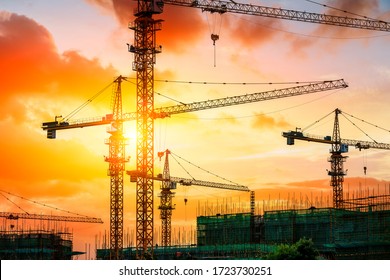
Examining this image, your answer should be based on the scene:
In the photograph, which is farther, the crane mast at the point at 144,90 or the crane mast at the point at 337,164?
the crane mast at the point at 337,164

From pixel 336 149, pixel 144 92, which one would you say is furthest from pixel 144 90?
pixel 336 149

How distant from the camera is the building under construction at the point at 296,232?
4075 inches

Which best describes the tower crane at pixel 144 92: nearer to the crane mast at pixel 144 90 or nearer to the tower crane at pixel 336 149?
the crane mast at pixel 144 90

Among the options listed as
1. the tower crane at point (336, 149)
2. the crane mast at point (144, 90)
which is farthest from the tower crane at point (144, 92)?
the tower crane at point (336, 149)

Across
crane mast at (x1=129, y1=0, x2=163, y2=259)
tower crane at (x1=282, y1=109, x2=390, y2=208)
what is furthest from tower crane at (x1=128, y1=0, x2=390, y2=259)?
tower crane at (x1=282, y1=109, x2=390, y2=208)

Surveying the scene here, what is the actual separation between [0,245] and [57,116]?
105 ft

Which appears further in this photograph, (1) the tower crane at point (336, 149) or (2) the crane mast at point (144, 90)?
(1) the tower crane at point (336, 149)

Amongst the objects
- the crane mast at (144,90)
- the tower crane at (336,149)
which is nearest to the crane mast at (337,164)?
the tower crane at (336,149)

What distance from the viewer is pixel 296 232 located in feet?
402

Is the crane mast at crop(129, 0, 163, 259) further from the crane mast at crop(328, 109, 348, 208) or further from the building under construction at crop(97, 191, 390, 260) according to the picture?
the crane mast at crop(328, 109, 348, 208)

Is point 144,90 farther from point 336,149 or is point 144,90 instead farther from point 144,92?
point 336,149

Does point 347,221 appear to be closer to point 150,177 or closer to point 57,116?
point 150,177

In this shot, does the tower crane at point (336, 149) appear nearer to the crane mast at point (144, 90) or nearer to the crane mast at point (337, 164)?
the crane mast at point (337, 164)
